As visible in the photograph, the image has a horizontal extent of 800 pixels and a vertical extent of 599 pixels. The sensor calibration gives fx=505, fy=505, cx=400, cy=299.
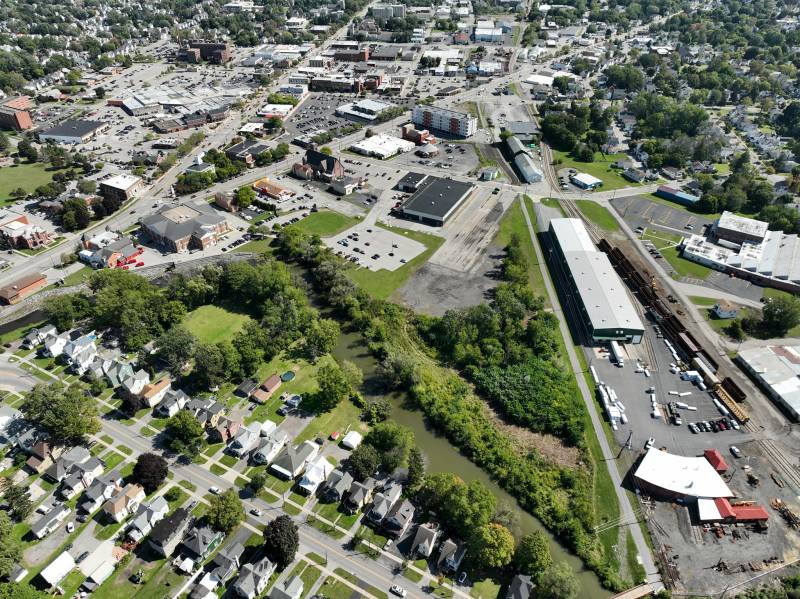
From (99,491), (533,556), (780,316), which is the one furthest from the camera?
(780,316)

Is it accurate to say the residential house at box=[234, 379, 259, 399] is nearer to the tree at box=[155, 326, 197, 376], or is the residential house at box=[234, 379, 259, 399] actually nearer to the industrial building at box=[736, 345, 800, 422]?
the tree at box=[155, 326, 197, 376]

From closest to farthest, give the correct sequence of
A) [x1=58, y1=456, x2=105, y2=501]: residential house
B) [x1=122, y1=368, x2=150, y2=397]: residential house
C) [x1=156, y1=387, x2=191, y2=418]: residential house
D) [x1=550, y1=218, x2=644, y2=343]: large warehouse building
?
[x1=58, y1=456, x2=105, y2=501]: residential house
[x1=156, y1=387, x2=191, y2=418]: residential house
[x1=122, y1=368, x2=150, y2=397]: residential house
[x1=550, y1=218, x2=644, y2=343]: large warehouse building

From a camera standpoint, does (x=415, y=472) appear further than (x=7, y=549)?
Yes

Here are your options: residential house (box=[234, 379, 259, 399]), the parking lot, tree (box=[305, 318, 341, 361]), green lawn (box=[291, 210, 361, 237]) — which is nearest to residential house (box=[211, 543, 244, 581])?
residential house (box=[234, 379, 259, 399])

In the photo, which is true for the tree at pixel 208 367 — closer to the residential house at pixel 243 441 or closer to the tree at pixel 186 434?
the tree at pixel 186 434

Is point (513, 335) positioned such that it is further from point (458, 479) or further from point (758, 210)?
point (758, 210)

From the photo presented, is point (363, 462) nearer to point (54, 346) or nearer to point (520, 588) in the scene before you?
point (520, 588)

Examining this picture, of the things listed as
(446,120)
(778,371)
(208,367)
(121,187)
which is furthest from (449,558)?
(446,120)
